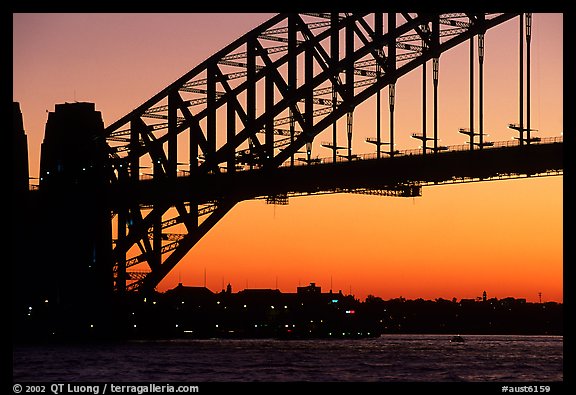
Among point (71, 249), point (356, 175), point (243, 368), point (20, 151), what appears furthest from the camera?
point (20, 151)

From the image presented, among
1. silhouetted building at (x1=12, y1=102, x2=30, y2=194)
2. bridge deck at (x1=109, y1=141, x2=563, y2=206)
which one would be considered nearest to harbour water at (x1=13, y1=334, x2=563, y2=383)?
bridge deck at (x1=109, y1=141, x2=563, y2=206)

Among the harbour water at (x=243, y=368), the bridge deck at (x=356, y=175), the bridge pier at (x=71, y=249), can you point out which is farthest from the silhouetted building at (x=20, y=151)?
the harbour water at (x=243, y=368)

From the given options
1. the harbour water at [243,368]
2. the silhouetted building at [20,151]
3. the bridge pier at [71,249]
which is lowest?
the harbour water at [243,368]

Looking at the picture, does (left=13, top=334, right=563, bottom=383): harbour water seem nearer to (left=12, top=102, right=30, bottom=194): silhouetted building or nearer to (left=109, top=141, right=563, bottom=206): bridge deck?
(left=109, top=141, right=563, bottom=206): bridge deck

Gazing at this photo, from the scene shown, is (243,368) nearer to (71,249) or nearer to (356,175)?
(356,175)

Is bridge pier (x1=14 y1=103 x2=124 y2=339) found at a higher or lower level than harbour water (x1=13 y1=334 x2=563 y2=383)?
higher

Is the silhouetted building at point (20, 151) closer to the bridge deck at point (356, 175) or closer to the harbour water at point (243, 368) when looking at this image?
the bridge deck at point (356, 175)

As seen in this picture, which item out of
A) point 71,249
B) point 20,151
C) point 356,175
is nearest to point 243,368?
point 356,175

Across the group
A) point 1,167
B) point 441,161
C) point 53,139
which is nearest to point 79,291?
point 53,139

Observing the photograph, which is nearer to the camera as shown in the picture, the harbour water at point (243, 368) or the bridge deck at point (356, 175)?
the harbour water at point (243, 368)

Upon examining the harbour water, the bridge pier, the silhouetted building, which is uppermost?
the silhouetted building

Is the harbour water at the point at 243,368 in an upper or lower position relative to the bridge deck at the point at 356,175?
lower
